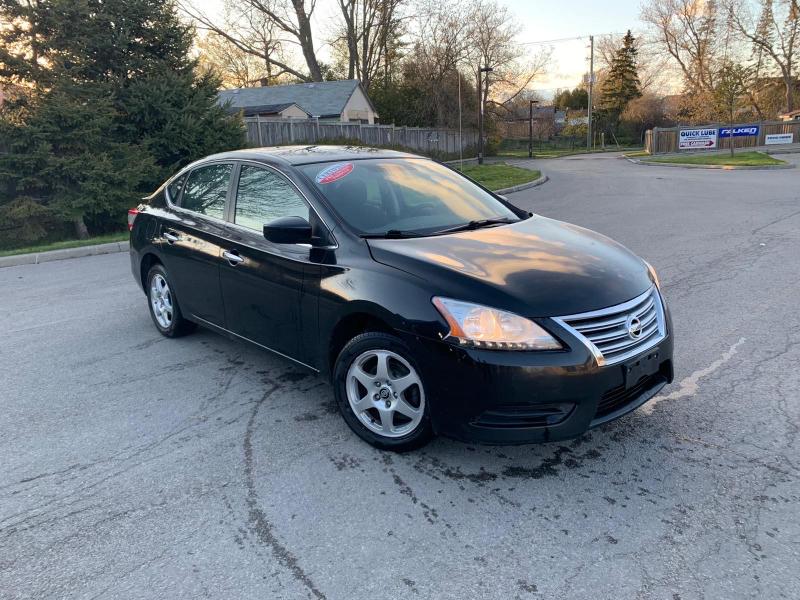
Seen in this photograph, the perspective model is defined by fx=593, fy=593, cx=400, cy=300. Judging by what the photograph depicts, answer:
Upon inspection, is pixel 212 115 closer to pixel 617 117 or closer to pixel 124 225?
pixel 124 225

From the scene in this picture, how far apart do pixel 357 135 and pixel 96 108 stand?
18396 millimetres

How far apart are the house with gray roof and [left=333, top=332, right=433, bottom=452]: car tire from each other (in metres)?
34.0

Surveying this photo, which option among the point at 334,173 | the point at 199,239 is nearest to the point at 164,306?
the point at 199,239

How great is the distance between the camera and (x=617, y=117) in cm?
6494

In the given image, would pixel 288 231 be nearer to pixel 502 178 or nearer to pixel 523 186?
pixel 523 186

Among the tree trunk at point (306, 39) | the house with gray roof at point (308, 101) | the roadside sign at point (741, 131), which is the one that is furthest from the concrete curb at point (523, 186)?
the tree trunk at point (306, 39)

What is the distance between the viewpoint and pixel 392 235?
12.0 feet

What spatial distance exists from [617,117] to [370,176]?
68.1m

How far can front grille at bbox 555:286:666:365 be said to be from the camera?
291 centimetres

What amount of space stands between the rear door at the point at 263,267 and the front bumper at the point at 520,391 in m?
1.08

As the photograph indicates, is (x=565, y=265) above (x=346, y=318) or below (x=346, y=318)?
above

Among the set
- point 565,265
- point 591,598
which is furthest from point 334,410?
point 591,598

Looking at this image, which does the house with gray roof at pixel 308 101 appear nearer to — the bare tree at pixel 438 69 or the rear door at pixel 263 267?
the bare tree at pixel 438 69

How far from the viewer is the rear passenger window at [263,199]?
3941 mm
